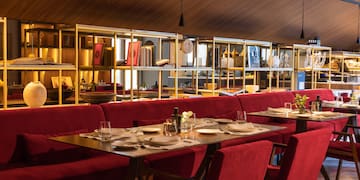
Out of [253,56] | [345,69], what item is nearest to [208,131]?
[253,56]

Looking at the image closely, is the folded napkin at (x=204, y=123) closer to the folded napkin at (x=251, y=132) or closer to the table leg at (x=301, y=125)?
the folded napkin at (x=251, y=132)

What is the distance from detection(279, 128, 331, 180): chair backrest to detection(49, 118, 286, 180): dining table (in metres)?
0.52

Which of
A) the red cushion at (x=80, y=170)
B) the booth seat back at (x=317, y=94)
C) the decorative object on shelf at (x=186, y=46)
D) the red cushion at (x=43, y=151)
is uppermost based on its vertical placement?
the decorative object on shelf at (x=186, y=46)

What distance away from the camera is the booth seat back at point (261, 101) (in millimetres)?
5746

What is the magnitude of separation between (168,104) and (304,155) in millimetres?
2087

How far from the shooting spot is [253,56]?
6.99 meters

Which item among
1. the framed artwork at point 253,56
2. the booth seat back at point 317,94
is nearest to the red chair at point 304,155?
the framed artwork at point 253,56

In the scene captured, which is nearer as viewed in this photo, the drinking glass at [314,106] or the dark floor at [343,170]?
the dark floor at [343,170]

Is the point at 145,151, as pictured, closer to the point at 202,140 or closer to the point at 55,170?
the point at 202,140

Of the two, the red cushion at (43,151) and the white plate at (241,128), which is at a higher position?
the white plate at (241,128)

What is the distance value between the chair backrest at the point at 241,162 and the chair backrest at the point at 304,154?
248mm

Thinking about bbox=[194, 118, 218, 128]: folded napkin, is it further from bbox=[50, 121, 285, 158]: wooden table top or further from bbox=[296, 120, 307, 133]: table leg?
bbox=[296, 120, 307, 133]: table leg

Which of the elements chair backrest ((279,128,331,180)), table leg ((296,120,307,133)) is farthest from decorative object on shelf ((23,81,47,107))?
table leg ((296,120,307,133))

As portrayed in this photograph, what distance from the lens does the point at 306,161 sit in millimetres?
2879
